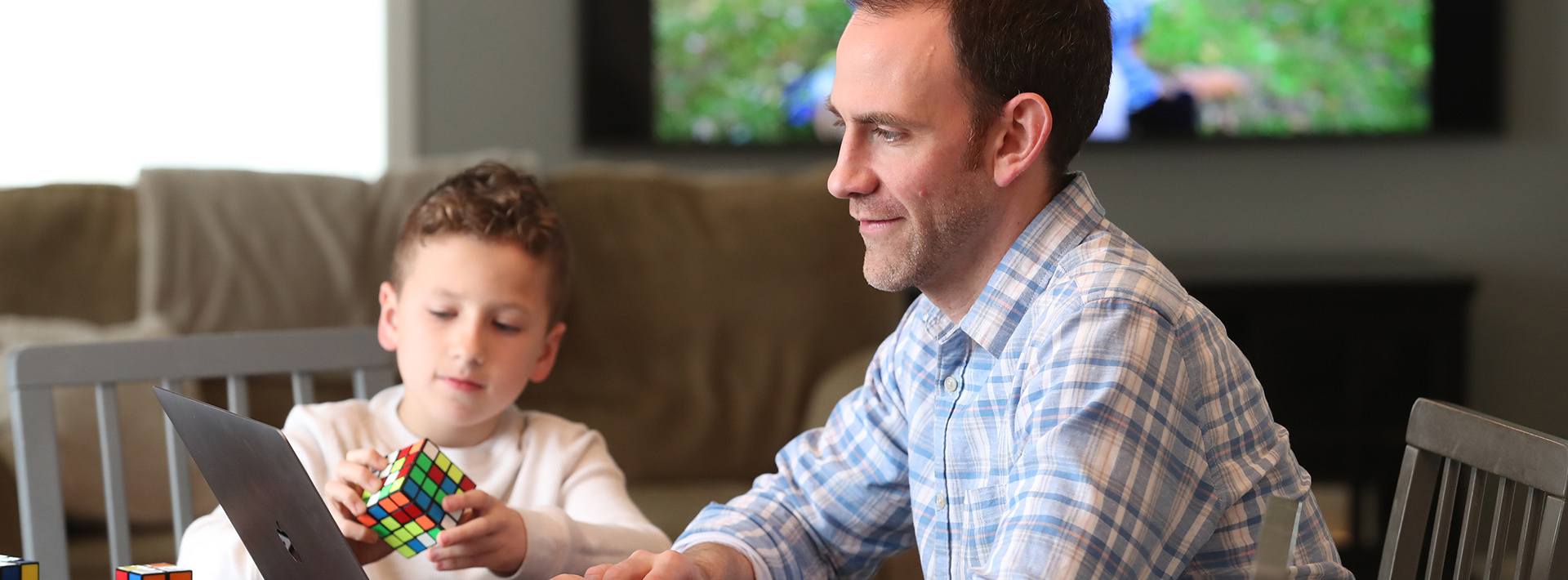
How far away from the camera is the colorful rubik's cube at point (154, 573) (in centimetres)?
91

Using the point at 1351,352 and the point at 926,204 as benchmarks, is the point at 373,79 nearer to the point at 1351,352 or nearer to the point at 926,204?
the point at 1351,352

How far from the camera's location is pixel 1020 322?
3.62 feet

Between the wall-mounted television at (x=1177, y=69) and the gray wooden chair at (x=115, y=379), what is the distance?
264 cm

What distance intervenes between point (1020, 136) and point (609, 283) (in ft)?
6.32

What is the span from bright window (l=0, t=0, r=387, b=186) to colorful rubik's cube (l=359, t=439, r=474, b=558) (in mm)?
3133

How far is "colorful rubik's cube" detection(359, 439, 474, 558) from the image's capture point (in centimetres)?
108

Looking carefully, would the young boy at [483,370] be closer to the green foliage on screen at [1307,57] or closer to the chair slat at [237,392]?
the chair slat at [237,392]

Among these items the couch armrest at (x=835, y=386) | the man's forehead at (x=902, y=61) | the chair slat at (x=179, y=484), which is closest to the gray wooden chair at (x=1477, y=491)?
the man's forehead at (x=902, y=61)

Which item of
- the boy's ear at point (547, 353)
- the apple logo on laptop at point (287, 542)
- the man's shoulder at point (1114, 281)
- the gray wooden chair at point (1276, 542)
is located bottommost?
the apple logo on laptop at point (287, 542)

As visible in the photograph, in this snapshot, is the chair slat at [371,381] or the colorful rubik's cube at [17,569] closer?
the colorful rubik's cube at [17,569]

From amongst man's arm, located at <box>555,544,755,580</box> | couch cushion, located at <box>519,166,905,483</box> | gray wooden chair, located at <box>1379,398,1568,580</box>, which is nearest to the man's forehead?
man's arm, located at <box>555,544,755,580</box>

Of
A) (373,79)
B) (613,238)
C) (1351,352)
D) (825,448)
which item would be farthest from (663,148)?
(825,448)

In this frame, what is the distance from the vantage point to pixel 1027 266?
1.12 metres

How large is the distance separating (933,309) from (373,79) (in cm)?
340
